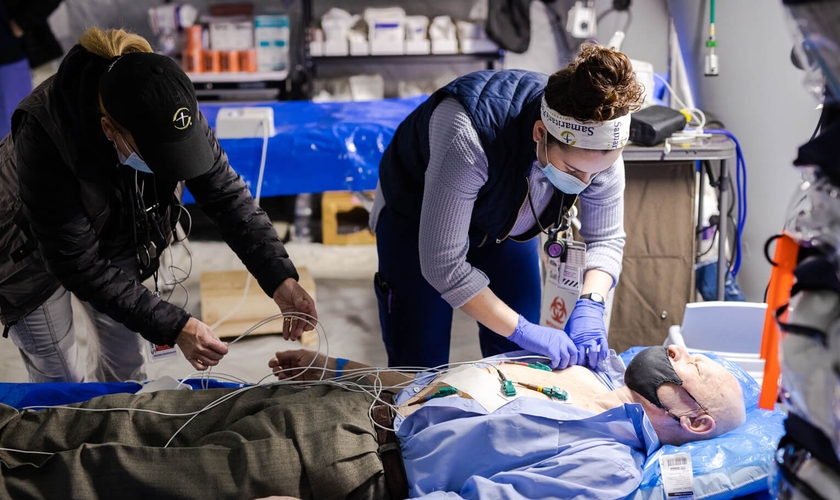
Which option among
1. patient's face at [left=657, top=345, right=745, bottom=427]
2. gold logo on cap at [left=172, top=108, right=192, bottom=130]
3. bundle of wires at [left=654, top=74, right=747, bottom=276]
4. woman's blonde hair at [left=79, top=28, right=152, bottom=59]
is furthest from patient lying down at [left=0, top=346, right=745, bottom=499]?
bundle of wires at [left=654, top=74, right=747, bottom=276]

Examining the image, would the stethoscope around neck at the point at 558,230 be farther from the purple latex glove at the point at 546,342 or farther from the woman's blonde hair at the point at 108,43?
the woman's blonde hair at the point at 108,43

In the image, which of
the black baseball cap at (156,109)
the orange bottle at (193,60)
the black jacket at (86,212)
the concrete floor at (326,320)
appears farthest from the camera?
the orange bottle at (193,60)

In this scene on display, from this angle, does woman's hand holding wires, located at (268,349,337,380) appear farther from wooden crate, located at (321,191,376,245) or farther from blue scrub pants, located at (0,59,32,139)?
Answer: blue scrub pants, located at (0,59,32,139)

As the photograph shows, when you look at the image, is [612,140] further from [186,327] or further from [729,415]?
[186,327]

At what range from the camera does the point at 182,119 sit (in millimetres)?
1480

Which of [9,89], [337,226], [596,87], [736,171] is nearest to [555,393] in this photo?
[596,87]

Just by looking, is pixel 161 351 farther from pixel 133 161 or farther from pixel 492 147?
pixel 492 147

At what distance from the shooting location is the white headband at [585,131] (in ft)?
4.98

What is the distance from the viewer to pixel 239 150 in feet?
10.5

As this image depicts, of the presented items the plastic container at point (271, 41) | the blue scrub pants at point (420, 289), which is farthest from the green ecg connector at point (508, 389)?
the plastic container at point (271, 41)

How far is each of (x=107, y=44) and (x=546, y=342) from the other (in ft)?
3.81

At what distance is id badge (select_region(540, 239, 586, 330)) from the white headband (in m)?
0.47

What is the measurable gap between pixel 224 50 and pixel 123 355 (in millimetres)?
2930

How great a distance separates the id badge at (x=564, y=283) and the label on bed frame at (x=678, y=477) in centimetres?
59
